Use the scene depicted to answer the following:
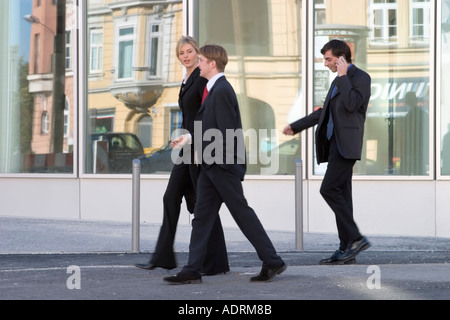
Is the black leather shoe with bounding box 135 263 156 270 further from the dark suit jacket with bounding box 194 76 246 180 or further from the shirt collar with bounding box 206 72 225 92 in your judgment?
the shirt collar with bounding box 206 72 225 92

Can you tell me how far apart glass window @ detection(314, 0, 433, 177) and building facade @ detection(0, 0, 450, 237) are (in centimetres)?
1

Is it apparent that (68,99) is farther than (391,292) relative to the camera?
Yes

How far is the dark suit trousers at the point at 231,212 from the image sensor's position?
699cm

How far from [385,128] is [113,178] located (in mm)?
3771

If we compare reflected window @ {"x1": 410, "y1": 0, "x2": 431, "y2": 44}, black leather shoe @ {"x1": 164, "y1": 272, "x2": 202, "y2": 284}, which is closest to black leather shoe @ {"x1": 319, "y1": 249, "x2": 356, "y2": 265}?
black leather shoe @ {"x1": 164, "y1": 272, "x2": 202, "y2": 284}

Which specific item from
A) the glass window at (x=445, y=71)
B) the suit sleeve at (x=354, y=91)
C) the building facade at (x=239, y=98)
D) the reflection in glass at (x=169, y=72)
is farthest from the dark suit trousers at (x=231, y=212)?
the reflection in glass at (x=169, y=72)

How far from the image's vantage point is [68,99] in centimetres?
1433

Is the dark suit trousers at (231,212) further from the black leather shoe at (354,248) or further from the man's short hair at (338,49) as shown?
the man's short hair at (338,49)

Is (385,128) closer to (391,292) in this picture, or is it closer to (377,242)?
(377,242)

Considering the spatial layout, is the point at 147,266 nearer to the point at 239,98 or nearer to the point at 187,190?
the point at 187,190

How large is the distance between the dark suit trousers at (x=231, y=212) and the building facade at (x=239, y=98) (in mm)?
5665

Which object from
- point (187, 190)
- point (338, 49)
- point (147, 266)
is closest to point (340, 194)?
point (338, 49)
